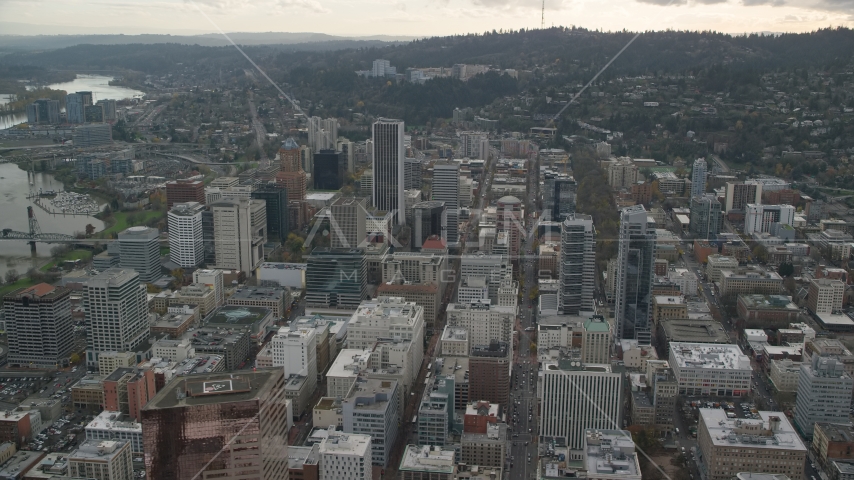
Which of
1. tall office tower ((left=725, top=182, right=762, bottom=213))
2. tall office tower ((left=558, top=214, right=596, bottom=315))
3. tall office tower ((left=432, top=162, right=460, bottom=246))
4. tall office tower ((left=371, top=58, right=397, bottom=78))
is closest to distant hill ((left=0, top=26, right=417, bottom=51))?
tall office tower ((left=371, top=58, right=397, bottom=78))

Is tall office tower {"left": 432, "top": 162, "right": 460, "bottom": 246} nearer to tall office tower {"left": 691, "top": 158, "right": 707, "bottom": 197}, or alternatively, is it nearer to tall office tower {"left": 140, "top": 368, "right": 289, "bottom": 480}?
tall office tower {"left": 691, "top": 158, "right": 707, "bottom": 197}

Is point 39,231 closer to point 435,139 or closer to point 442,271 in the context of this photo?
point 442,271

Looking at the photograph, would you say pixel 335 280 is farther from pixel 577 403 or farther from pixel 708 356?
pixel 708 356

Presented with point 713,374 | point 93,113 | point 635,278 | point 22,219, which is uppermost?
point 93,113

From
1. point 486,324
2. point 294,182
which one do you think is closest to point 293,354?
point 486,324

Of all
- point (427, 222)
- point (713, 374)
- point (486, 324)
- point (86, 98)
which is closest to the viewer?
point (713, 374)

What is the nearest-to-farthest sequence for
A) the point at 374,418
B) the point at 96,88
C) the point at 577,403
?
the point at 374,418
the point at 577,403
the point at 96,88

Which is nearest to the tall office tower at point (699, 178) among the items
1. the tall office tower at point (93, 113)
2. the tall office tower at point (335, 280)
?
the tall office tower at point (335, 280)
